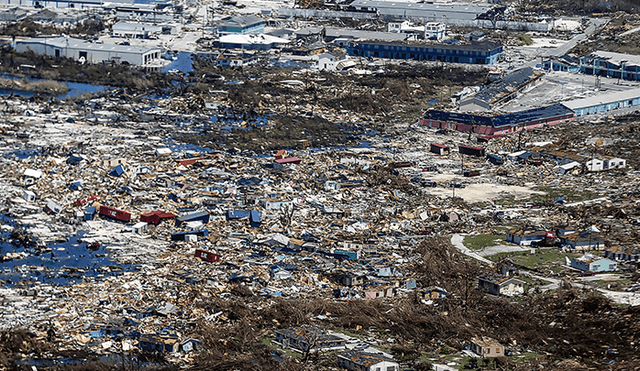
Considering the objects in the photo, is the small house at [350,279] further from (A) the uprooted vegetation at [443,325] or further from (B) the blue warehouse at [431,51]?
(B) the blue warehouse at [431,51]

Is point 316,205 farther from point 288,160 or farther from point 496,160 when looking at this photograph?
point 496,160

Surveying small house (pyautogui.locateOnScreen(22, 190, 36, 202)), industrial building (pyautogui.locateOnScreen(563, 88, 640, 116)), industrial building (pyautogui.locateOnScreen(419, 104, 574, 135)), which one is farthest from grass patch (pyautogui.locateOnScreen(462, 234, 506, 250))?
industrial building (pyautogui.locateOnScreen(563, 88, 640, 116))

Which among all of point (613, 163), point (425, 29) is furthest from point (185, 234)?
point (425, 29)

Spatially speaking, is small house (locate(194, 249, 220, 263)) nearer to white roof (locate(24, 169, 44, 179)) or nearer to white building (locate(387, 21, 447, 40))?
white roof (locate(24, 169, 44, 179))

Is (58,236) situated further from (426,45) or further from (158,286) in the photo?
(426,45)

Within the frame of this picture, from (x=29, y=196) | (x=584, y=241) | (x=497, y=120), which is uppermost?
(x=497, y=120)

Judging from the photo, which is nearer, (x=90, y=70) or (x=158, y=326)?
(x=158, y=326)

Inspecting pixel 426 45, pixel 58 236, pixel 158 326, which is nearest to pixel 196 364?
pixel 158 326
